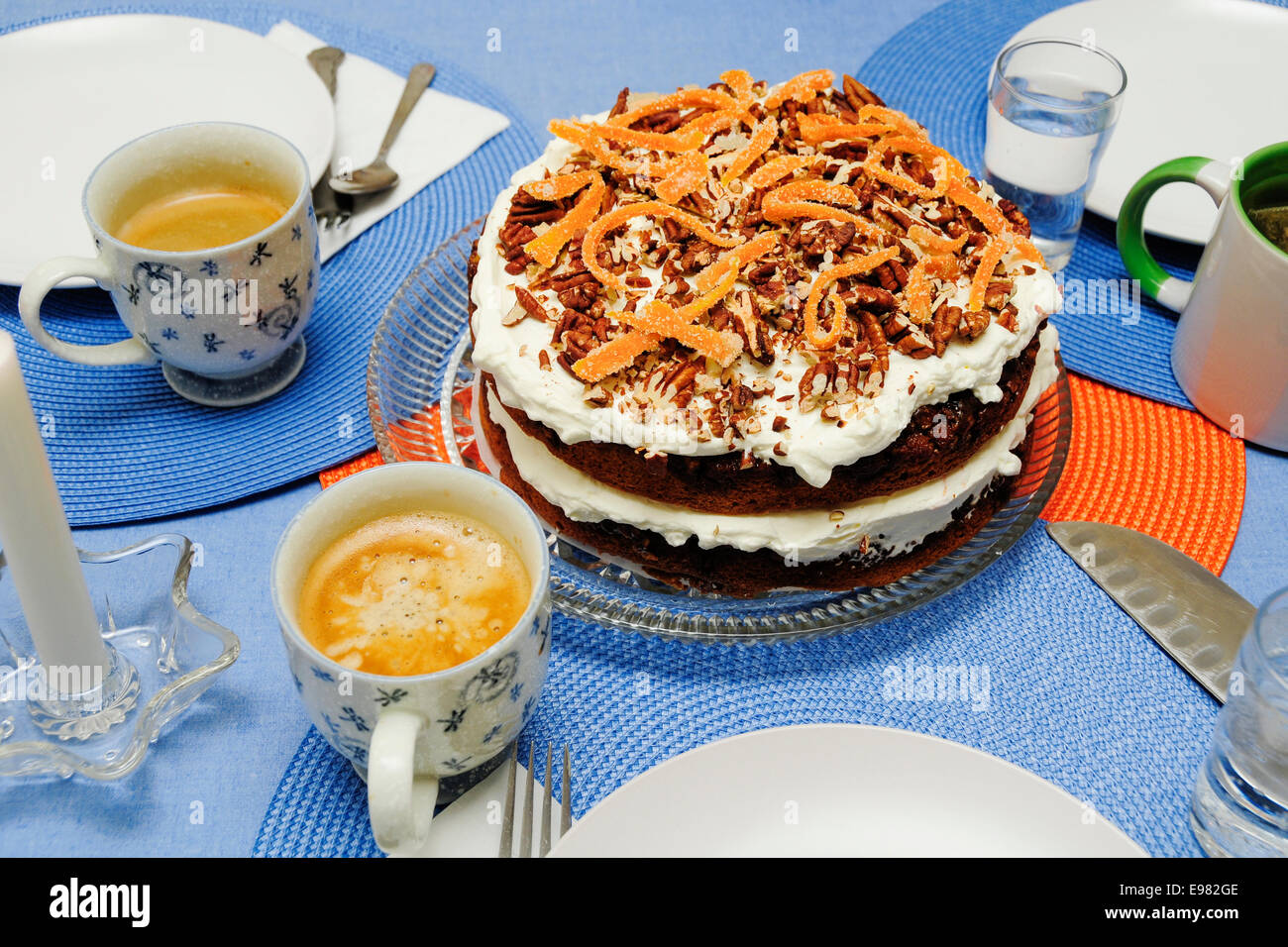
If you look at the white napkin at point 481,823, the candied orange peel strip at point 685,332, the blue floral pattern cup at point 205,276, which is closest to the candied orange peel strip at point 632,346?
the candied orange peel strip at point 685,332

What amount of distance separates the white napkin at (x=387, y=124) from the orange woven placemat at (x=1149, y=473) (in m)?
0.71

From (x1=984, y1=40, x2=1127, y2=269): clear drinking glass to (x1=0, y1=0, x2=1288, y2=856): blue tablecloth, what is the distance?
2.12 feet

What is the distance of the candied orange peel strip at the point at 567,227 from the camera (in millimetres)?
1925

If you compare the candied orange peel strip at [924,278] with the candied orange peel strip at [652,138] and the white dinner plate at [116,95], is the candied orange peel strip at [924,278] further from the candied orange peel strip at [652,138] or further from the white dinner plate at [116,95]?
the white dinner plate at [116,95]

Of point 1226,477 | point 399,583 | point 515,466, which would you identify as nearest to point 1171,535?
point 1226,477

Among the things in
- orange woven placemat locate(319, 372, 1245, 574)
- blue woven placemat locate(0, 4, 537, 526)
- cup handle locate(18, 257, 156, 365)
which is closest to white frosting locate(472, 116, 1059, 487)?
orange woven placemat locate(319, 372, 1245, 574)

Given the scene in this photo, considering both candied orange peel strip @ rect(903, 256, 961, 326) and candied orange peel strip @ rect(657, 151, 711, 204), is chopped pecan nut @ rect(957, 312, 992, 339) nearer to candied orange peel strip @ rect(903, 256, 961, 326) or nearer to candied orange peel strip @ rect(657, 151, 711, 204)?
candied orange peel strip @ rect(903, 256, 961, 326)

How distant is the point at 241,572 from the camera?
2008 mm

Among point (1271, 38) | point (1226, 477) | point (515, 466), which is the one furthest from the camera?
point (1271, 38)

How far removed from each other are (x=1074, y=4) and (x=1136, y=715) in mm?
1889

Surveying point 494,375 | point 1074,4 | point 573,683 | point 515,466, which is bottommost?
point 573,683

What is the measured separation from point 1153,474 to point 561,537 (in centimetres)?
111
